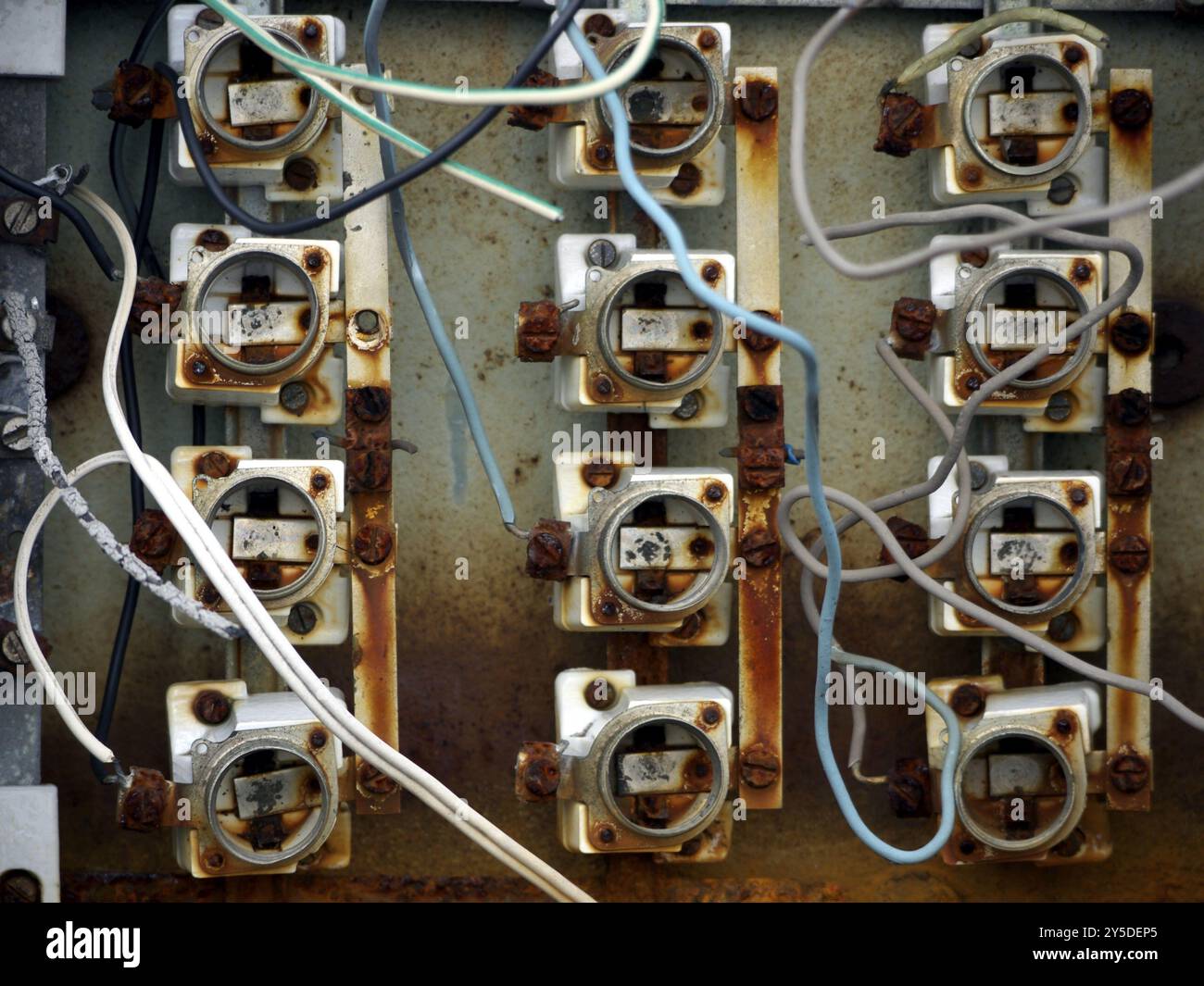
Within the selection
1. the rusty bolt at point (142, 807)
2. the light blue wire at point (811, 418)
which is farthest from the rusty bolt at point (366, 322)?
the rusty bolt at point (142, 807)

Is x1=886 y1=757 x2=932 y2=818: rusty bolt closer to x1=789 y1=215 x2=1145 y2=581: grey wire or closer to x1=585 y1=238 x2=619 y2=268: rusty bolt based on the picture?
x1=789 y1=215 x2=1145 y2=581: grey wire

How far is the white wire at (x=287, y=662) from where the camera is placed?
4.57 feet

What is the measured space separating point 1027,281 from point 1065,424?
0.16 meters

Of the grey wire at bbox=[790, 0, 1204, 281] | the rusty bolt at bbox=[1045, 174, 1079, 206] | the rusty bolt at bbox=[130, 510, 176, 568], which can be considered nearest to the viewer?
the grey wire at bbox=[790, 0, 1204, 281]

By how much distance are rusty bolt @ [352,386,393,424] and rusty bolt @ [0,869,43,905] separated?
586 mm

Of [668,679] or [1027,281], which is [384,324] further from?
[1027,281]

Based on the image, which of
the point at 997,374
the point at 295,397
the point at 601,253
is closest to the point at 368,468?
the point at 295,397

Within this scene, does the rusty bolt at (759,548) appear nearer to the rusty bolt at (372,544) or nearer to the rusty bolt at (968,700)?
the rusty bolt at (968,700)

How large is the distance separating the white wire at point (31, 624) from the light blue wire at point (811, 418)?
0.59m

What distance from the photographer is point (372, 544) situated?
1529 millimetres

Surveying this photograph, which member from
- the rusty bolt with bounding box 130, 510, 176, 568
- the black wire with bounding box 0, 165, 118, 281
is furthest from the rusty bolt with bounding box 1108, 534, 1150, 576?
the black wire with bounding box 0, 165, 118, 281

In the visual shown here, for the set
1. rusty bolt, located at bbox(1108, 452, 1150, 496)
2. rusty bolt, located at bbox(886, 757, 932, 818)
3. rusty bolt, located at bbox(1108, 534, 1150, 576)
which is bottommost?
rusty bolt, located at bbox(886, 757, 932, 818)

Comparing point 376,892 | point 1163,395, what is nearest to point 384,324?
point 376,892

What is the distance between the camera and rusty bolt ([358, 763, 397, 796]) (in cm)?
153
